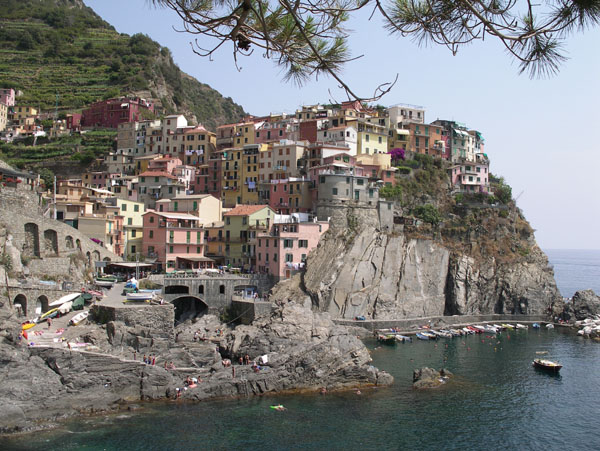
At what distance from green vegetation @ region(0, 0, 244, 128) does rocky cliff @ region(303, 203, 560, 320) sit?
184 ft

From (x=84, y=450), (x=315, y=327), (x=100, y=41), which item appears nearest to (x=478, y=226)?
(x=315, y=327)

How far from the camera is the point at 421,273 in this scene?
55406mm

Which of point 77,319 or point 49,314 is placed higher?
point 49,314

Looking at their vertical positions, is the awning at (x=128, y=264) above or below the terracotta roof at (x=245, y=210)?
below

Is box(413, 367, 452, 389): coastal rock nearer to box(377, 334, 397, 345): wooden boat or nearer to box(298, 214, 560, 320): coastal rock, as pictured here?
box(377, 334, 397, 345): wooden boat

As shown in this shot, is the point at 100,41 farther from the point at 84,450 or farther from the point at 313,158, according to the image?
the point at 84,450

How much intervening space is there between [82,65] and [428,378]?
10048cm

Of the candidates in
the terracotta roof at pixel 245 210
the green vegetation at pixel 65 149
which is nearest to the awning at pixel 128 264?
the terracotta roof at pixel 245 210

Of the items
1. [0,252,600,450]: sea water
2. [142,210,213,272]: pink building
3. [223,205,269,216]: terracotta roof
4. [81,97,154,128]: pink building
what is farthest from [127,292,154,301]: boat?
[81,97,154,128]: pink building

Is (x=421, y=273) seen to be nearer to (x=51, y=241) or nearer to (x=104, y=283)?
(x=104, y=283)

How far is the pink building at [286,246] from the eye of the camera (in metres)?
52.2

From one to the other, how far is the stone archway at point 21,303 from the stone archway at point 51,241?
7465 millimetres

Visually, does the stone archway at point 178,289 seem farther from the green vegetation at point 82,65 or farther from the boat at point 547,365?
the green vegetation at point 82,65

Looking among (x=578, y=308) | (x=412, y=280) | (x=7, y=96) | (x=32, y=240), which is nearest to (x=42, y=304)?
(x=32, y=240)
